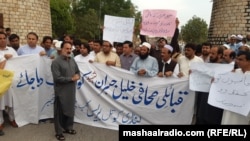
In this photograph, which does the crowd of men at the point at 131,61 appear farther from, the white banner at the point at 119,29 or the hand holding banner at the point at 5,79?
the white banner at the point at 119,29

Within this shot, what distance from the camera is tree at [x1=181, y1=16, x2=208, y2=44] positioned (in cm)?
4700

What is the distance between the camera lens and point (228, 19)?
14.2 metres

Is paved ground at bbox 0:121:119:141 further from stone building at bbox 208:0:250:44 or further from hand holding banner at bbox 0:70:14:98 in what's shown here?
stone building at bbox 208:0:250:44

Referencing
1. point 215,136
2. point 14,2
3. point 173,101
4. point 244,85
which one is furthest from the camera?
point 14,2

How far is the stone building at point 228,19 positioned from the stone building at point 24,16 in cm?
821

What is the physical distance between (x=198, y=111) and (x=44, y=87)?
10.4 feet

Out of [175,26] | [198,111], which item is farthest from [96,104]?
[175,26]

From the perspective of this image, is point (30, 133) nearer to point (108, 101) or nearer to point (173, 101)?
point (108, 101)

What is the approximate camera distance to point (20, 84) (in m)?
7.07

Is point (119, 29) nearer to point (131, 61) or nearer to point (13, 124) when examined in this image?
point (131, 61)

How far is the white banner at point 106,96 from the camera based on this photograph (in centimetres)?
673

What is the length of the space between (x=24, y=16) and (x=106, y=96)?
1058 centimetres

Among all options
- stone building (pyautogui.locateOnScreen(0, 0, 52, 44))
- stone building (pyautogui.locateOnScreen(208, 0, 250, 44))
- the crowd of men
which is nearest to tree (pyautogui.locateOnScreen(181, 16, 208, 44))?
stone building (pyautogui.locateOnScreen(208, 0, 250, 44))

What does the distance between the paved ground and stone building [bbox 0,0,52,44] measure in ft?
31.3
